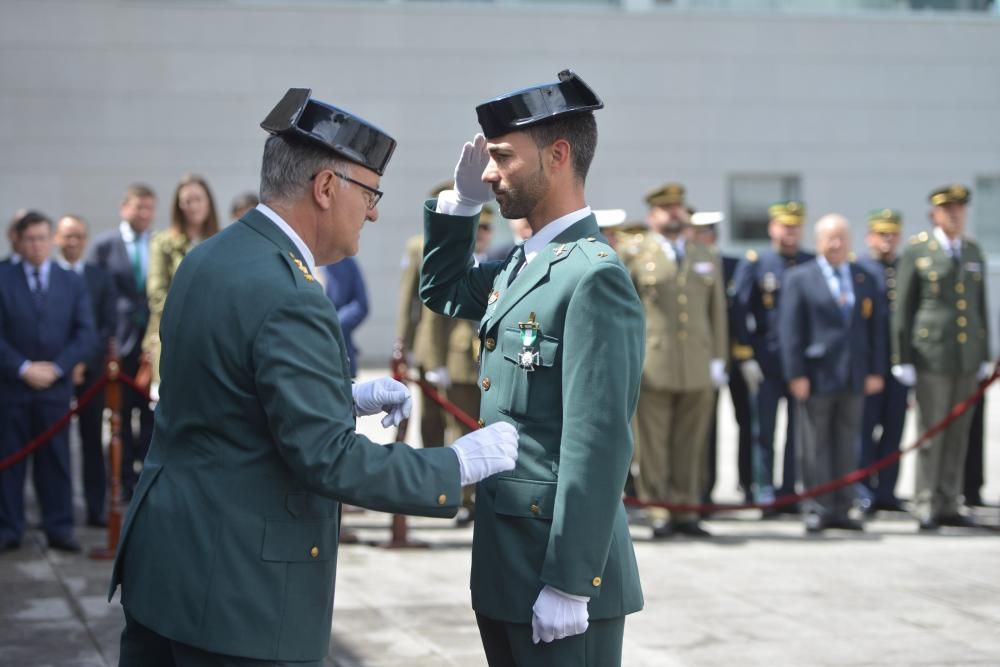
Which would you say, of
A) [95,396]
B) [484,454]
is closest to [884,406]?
[95,396]

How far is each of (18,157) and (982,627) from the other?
14654 mm

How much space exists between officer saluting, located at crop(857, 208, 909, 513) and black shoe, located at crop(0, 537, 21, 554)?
537 cm

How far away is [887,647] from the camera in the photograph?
18.5 ft

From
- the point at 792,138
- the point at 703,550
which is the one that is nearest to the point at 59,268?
the point at 703,550

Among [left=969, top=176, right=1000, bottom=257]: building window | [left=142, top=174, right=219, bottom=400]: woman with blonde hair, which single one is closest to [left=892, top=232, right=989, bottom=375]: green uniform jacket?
[left=142, top=174, right=219, bottom=400]: woman with blonde hair

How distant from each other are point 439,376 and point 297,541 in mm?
5961

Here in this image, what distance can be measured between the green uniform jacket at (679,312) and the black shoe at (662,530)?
0.80 metres

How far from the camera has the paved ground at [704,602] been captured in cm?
550

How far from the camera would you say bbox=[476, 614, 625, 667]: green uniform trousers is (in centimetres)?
304

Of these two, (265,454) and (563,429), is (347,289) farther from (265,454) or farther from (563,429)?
(265,454)

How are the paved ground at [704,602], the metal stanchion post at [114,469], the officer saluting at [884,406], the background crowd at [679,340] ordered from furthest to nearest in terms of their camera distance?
the officer saluting at [884,406] < the background crowd at [679,340] < the metal stanchion post at [114,469] < the paved ground at [704,602]

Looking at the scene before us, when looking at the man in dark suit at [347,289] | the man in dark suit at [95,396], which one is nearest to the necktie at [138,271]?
the man in dark suit at [95,396]

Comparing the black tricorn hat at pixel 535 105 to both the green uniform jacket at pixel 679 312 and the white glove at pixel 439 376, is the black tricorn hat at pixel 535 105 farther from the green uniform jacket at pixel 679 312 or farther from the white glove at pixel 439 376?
the white glove at pixel 439 376

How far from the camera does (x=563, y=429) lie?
3.03m
